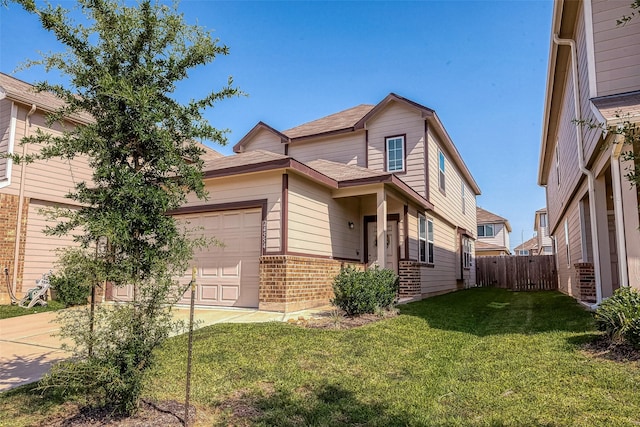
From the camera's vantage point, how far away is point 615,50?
7301mm

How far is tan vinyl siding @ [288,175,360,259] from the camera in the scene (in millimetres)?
9102

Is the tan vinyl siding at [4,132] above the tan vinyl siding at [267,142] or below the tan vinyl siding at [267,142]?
below

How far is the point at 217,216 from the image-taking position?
9.95m

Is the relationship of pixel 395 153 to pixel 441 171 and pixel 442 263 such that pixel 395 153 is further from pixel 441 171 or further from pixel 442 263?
pixel 442 263

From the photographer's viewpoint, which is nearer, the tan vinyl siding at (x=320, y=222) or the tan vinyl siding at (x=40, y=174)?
the tan vinyl siding at (x=320, y=222)

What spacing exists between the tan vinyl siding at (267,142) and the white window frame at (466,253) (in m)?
10.7

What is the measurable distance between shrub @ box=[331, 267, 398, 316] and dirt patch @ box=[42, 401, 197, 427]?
4357 millimetres

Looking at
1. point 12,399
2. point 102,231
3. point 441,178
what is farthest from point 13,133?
point 441,178

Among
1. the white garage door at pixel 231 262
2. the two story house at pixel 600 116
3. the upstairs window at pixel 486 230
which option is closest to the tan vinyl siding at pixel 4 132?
the white garage door at pixel 231 262

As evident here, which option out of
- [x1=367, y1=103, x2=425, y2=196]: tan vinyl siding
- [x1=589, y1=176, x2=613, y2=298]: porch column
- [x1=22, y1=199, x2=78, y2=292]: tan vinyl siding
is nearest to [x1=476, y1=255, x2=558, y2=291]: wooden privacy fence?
[x1=367, y1=103, x2=425, y2=196]: tan vinyl siding

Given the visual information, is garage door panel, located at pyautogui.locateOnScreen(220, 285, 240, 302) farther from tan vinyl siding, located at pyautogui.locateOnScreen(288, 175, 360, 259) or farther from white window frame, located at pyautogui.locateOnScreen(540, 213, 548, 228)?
white window frame, located at pyautogui.locateOnScreen(540, 213, 548, 228)

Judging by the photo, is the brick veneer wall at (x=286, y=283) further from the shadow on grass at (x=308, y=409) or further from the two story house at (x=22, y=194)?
the two story house at (x=22, y=194)

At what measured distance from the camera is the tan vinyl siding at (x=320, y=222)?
910 centimetres

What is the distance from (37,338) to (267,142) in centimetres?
1043
